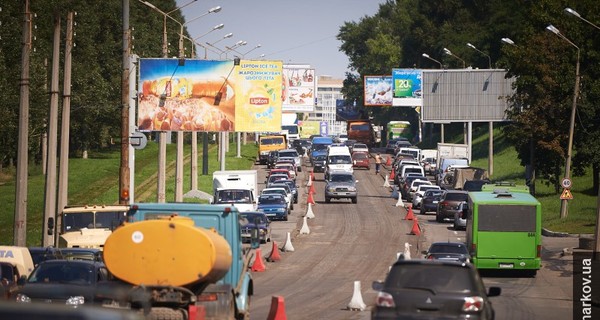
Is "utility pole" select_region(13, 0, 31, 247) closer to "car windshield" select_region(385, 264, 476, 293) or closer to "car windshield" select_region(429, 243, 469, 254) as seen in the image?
"car windshield" select_region(429, 243, 469, 254)

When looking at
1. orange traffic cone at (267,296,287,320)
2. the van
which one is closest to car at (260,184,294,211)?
the van

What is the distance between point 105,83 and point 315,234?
4953 centimetres

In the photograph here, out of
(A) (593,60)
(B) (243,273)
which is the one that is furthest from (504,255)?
(A) (593,60)

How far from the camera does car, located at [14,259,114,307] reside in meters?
20.5

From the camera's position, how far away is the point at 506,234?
3588 centimetres

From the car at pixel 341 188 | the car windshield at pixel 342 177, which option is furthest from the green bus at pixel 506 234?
the car windshield at pixel 342 177

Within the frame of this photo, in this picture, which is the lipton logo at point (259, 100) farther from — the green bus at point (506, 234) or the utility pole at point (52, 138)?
the green bus at point (506, 234)

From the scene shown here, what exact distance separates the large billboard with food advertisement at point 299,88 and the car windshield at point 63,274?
103 metres

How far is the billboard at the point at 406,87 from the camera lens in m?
106

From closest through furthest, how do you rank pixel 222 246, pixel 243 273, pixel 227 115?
pixel 222 246
pixel 243 273
pixel 227 115

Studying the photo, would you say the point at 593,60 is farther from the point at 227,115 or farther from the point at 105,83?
the point at 105,83

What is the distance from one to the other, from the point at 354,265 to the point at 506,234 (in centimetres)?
688

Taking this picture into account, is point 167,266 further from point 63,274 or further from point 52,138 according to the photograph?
point 52,138

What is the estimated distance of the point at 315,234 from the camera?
176 feet
